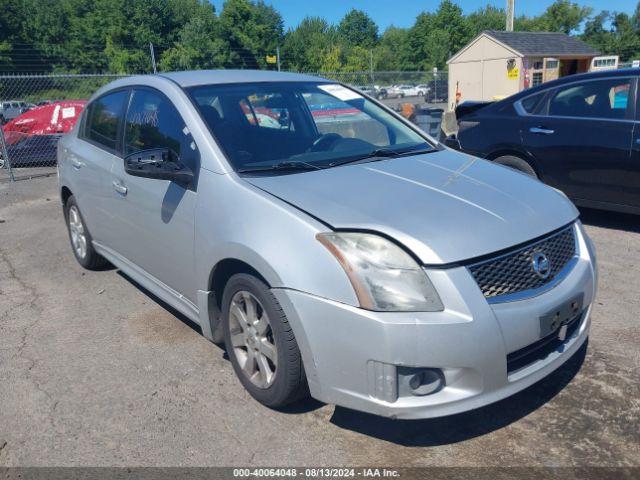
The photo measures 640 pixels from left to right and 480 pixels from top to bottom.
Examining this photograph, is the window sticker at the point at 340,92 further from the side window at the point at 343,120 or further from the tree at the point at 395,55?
the tree at the point at 395,55

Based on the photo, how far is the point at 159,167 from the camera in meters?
3.19

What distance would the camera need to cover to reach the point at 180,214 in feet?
10.6

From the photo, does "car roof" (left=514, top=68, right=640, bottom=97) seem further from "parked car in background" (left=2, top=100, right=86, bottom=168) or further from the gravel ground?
"parked car in background" (left=2, top=100, right=86, bottom=168)

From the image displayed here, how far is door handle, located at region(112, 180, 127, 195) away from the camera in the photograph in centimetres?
383

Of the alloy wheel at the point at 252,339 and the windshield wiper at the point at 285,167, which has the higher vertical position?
the windshield wiper at the point at 285,167

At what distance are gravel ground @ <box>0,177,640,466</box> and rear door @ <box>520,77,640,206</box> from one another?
4.78ft

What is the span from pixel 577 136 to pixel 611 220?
115cm

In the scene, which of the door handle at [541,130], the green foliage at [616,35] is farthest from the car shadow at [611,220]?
the green foliage at [616,35]

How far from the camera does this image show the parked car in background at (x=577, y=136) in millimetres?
5371

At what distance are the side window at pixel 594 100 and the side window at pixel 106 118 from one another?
14.2 feet

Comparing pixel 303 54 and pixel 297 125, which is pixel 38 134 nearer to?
pixel 297 125

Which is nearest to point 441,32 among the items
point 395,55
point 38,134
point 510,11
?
point 395,55

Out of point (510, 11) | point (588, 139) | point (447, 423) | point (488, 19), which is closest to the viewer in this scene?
point (447, 423)

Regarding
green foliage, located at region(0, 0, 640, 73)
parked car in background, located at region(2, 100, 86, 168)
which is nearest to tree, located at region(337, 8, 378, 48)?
green foliage, located at region(0, 0, 640, 73)
